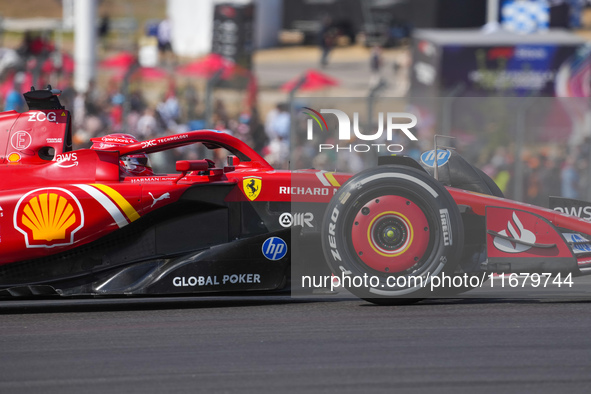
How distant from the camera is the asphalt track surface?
4055 mm

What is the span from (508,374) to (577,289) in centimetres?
234

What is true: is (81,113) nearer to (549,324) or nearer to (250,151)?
(250,151)

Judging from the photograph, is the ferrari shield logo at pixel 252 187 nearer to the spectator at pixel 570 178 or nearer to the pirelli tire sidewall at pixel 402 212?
the pirelli tire sidewall at pixel 402 212

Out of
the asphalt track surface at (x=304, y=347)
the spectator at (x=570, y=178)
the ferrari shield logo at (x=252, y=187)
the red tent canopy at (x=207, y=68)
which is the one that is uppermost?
the red tent canopy at (x=207, y=68)

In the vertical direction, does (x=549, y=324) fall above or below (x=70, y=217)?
below

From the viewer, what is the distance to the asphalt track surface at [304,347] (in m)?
4.05

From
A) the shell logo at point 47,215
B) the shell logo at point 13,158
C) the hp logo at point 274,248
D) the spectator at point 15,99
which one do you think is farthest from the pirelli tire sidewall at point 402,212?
the spectator at point 15,99

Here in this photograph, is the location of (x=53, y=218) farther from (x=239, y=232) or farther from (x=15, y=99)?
(x=15, y=99)

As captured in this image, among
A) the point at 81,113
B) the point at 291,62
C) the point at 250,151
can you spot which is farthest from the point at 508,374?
the point at 291,62

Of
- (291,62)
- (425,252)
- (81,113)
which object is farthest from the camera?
(291,62)

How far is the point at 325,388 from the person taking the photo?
155 inches

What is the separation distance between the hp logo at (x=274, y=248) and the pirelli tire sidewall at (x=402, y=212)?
309 millimetres

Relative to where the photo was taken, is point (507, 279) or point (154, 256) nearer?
point (154, 256)

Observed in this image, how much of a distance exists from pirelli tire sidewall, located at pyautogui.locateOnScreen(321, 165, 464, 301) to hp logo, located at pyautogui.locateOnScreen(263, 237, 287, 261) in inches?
12.2
